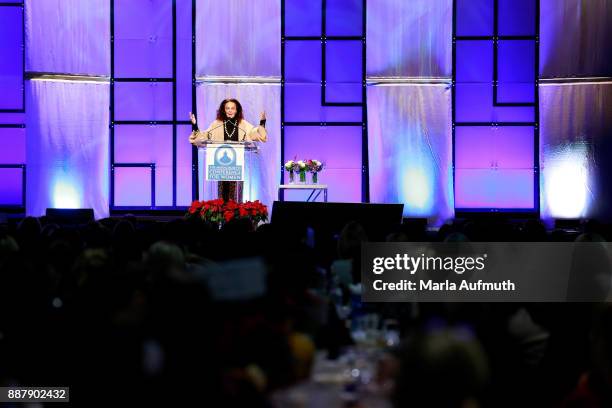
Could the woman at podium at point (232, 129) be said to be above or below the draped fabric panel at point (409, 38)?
below

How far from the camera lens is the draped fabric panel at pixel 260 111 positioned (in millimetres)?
12109

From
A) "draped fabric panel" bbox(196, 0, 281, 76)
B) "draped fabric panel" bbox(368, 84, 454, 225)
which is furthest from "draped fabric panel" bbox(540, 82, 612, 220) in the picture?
"draped fabric panel" bbox(196, 0, 281, 76)

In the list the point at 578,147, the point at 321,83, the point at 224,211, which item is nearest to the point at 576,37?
the point at 578,147

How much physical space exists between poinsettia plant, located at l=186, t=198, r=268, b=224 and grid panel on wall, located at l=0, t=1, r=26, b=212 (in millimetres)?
5167

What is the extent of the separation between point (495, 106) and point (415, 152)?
1.58m

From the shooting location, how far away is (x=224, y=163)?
367 inches

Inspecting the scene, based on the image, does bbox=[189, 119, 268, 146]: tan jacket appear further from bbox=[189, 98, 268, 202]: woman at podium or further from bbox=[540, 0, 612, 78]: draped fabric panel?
bbox=[540, 0, 612, 78]: draped fabric panel

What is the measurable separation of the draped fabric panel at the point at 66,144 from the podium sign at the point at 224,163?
3.54m

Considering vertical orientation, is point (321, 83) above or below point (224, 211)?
above

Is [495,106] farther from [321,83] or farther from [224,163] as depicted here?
[224,163]

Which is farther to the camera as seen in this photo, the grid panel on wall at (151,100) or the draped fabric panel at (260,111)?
the grid panel on wall at (151,100)

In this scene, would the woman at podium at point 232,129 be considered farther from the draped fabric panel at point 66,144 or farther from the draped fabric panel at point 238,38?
the draped fabric panel at point 66,144

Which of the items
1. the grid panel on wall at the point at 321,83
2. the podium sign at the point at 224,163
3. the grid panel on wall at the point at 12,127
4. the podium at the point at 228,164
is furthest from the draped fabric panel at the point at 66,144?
the podium sign at the point at 224,163

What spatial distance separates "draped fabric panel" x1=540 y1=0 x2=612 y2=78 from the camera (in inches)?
468
